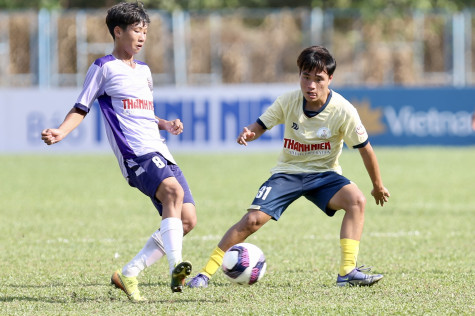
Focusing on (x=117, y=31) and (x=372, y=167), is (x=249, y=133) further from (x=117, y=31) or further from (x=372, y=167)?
(x=117, y=31)

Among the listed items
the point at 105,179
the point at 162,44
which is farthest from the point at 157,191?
the point at 162,44

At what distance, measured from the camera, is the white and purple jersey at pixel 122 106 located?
19.3 ft

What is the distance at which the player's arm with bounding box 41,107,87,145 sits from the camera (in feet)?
18.2

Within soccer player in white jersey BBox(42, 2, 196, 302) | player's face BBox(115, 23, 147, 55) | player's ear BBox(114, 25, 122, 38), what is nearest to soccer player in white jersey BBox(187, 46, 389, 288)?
soccer player in white jersey BBox(42, 2, 196, 302)

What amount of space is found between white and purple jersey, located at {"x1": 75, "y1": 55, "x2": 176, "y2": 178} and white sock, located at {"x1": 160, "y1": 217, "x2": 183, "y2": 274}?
456 millimetres

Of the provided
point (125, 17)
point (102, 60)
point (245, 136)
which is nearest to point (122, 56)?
point (102, 60)

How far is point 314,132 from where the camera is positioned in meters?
6.46

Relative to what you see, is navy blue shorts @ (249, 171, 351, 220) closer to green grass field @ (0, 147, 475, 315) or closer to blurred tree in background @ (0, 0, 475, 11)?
green grass field @ (0, 147, 475, 315)

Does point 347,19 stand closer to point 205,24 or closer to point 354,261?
Result: point 205,24

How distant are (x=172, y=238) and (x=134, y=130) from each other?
77 cm

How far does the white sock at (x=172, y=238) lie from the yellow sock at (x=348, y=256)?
4.21ft

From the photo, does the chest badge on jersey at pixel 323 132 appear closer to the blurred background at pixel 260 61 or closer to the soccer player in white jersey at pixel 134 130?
the soccer player in white jersey at pixel 134 130

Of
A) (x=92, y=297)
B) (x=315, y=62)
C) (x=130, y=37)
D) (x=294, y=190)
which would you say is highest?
(x=130, y=37)

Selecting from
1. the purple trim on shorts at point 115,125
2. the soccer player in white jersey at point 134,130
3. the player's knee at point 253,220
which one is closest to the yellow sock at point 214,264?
the player's knee at point 253,220
